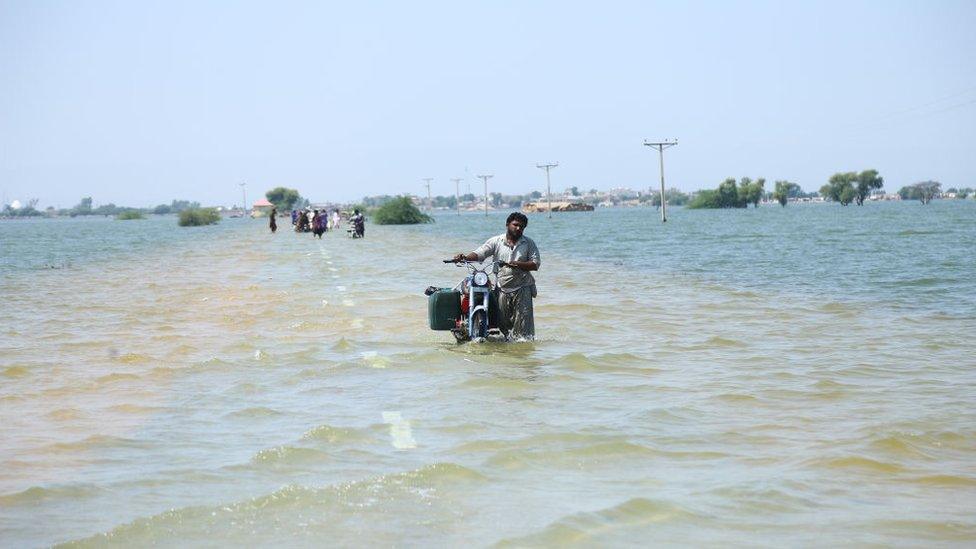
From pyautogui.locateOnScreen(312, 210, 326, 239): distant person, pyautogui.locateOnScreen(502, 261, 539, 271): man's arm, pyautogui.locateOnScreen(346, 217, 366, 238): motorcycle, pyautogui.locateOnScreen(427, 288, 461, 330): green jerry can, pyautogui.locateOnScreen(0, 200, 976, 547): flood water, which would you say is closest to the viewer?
pyautogui.locateOnScreen(0, 200, 976, 547): flood water

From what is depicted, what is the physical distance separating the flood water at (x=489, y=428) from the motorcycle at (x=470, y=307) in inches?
10.8

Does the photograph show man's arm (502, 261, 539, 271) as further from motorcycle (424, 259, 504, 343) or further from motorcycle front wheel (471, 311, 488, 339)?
motorcycle front wheel (471, 311, 488, 339)

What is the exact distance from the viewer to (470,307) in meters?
12.3

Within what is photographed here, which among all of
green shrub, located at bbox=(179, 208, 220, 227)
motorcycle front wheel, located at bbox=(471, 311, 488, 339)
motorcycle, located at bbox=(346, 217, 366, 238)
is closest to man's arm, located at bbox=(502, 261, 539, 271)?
motorcycle front wheel, located at bbox=(471, 311, 488, 339)

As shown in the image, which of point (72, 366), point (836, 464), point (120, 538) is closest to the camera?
point (120, 538)

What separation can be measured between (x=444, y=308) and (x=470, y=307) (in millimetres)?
297

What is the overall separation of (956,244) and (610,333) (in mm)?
31013

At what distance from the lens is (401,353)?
41.2 feet

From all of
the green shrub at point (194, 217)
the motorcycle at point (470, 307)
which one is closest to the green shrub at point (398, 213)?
the green shrub at point (194, 217)

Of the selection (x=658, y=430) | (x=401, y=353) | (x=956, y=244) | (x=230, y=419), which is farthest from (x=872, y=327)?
(x=956, y=244)

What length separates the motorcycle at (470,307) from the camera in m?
12.2

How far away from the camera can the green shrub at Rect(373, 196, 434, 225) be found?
365 ft

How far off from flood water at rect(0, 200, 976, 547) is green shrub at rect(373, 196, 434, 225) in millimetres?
92421

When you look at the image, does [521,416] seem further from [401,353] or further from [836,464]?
[401,353]
